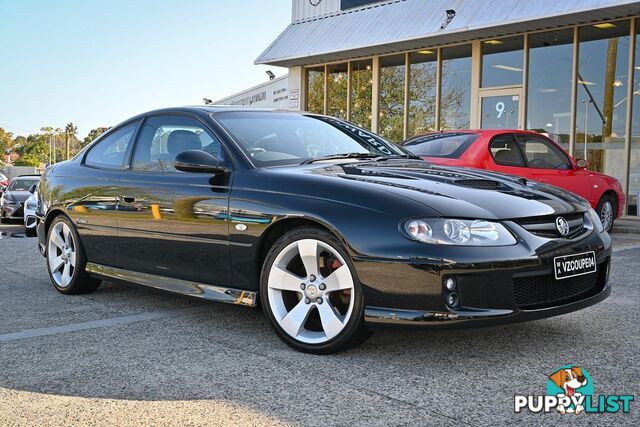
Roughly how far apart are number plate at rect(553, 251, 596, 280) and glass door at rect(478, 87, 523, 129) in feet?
36.4

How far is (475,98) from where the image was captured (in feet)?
50.3

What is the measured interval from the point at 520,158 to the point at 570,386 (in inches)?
253

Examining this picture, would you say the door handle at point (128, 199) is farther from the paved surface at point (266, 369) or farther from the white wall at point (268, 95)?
the white wall at point (268, 95)

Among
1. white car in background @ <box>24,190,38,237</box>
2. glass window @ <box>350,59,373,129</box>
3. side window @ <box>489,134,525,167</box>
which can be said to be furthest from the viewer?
glass window @ <box>350,59,373,129</box>

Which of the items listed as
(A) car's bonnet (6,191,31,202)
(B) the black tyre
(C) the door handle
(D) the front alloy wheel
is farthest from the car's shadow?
(A) car's bonnet (6,191,31,202)

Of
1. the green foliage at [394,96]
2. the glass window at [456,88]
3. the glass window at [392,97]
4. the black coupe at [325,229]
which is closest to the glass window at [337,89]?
the green foliage at [394,96]

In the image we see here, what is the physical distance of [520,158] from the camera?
930 centimetres

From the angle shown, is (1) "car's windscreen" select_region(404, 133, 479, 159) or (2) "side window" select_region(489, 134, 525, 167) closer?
(1) "car's windscreen" select_region(404, 133, 479, 159)

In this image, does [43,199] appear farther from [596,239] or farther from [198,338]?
[596,239]

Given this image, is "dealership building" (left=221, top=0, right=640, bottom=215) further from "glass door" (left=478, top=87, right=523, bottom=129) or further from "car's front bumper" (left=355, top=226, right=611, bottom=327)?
"car's front bumper" (left=355, top=226, right=611, bottom=327)

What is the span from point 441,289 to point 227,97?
2203 centimetres

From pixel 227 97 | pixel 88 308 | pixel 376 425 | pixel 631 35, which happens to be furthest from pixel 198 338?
pixel 227 97

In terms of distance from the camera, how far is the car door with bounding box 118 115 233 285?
429cm

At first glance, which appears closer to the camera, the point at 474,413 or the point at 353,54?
the point at 474,413
